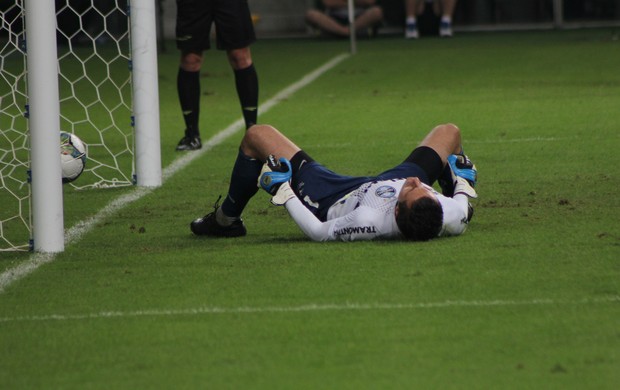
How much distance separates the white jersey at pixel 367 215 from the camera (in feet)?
19.4

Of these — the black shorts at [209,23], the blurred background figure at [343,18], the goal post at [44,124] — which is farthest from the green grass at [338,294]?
the blurred background figure at [343,18]

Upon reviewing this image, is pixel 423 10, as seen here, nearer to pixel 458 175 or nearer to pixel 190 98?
pixel 190 98

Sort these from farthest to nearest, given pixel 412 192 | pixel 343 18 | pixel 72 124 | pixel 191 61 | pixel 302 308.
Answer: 1. pixel 343 18
2. pixel 191 61
3. pixel 72 124
4. pixel 412 192
5. pixel 302 308

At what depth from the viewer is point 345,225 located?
6008mm

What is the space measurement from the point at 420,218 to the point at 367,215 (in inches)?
9.4

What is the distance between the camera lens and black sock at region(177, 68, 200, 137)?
988 cm

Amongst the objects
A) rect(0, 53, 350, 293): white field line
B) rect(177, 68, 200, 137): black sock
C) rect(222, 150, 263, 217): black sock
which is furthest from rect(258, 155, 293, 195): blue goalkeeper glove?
rect(177, 68, 200, 137): black sock

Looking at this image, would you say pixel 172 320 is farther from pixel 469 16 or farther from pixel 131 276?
pixel 469 16

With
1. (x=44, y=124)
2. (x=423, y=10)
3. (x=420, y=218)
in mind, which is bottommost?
(x=423, y=10)

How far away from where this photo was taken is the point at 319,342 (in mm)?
4539

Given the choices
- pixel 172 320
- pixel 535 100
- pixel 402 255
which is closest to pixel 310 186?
pixel 402 255

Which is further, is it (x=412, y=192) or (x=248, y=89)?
(x=248, y=89)

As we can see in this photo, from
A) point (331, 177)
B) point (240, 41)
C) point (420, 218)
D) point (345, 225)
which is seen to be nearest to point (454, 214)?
point (420, 218)

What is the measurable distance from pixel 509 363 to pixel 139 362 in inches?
43.9
